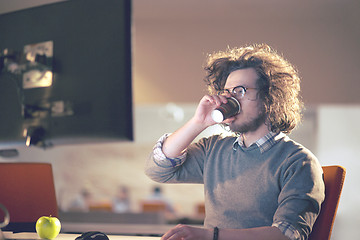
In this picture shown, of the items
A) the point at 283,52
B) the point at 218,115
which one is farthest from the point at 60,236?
the point at 283,52

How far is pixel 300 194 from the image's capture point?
117 cm

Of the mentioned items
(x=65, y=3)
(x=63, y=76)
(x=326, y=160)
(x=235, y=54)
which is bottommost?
(x=326, y=160)

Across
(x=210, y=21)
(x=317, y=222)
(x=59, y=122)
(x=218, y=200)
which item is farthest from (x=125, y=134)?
(x=210, y=21)

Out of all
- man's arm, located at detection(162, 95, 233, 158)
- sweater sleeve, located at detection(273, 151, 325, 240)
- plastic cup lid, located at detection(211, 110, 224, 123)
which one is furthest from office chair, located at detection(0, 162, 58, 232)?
sweater sleeve, located at detection(273, 151, 325, 240)

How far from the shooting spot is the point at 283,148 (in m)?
1.34

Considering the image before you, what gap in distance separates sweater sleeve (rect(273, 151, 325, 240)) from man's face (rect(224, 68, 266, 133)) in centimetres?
20

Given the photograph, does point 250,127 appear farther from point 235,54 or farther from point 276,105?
point 235,54

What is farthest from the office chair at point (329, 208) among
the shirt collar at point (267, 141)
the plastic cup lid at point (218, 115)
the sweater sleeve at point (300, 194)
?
the plastic cup lid at point (218, 115)

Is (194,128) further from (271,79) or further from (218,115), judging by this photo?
(271,79)

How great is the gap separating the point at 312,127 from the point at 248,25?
4.53ft

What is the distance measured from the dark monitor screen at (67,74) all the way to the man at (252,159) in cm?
36

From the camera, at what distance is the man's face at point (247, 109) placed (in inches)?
55.1

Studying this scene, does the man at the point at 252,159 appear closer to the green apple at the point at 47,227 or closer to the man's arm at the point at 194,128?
the man's arm at the point at 194,128

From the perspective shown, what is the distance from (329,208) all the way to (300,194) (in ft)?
0.35
